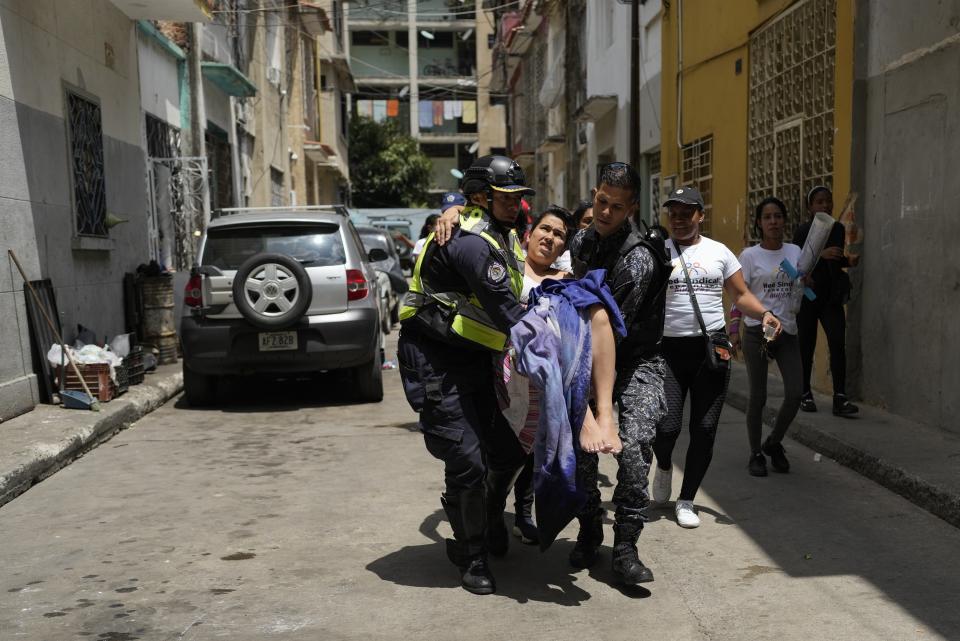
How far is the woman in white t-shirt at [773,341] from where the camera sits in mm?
6316

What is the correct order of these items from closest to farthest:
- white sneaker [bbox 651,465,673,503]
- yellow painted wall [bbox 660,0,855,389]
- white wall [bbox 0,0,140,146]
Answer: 1. white sneaker [bbox 651,465,673,503]
2. white wall [bbox 0,0,140,146]
3. yellow painted wall [bbox 660,0,855,389]

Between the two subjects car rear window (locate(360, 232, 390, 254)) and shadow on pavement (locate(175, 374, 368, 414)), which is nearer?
shadow on pavement (locate(175, 374, 368, 414))

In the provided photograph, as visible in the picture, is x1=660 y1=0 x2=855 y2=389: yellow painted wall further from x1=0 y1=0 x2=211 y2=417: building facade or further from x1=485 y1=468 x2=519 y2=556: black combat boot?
x1=0 y1=0 x2=211 y2=417: building facade

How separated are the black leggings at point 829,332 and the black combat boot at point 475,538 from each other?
15.1 ft

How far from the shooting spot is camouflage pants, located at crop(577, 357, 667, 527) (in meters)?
4.45

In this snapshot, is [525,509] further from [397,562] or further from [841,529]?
[841,529]

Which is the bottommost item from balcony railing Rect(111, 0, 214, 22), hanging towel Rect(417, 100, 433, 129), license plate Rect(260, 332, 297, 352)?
license plate Rect(260, 332, 297, 352)

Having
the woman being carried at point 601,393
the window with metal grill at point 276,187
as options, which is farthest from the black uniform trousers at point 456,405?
the window with metal grill at point 276,187

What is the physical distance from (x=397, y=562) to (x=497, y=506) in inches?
21.4

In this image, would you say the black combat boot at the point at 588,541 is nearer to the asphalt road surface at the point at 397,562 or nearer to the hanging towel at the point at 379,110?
the asphalt road surface at the point at 397,562

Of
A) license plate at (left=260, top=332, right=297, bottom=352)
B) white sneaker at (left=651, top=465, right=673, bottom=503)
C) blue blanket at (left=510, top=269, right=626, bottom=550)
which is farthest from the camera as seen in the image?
license plate at (left=260, top=332, right=297, bottom=352)

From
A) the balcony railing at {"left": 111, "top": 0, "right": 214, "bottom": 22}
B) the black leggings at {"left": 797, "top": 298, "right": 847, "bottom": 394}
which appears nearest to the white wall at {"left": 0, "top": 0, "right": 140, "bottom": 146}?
the balcony railing at {"left": 111, "top": 0, "right": 214, "bottom": 22}

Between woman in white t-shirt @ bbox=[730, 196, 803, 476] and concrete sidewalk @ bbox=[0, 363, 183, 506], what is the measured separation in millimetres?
4526

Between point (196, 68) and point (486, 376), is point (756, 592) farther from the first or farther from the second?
point (196, 68)
